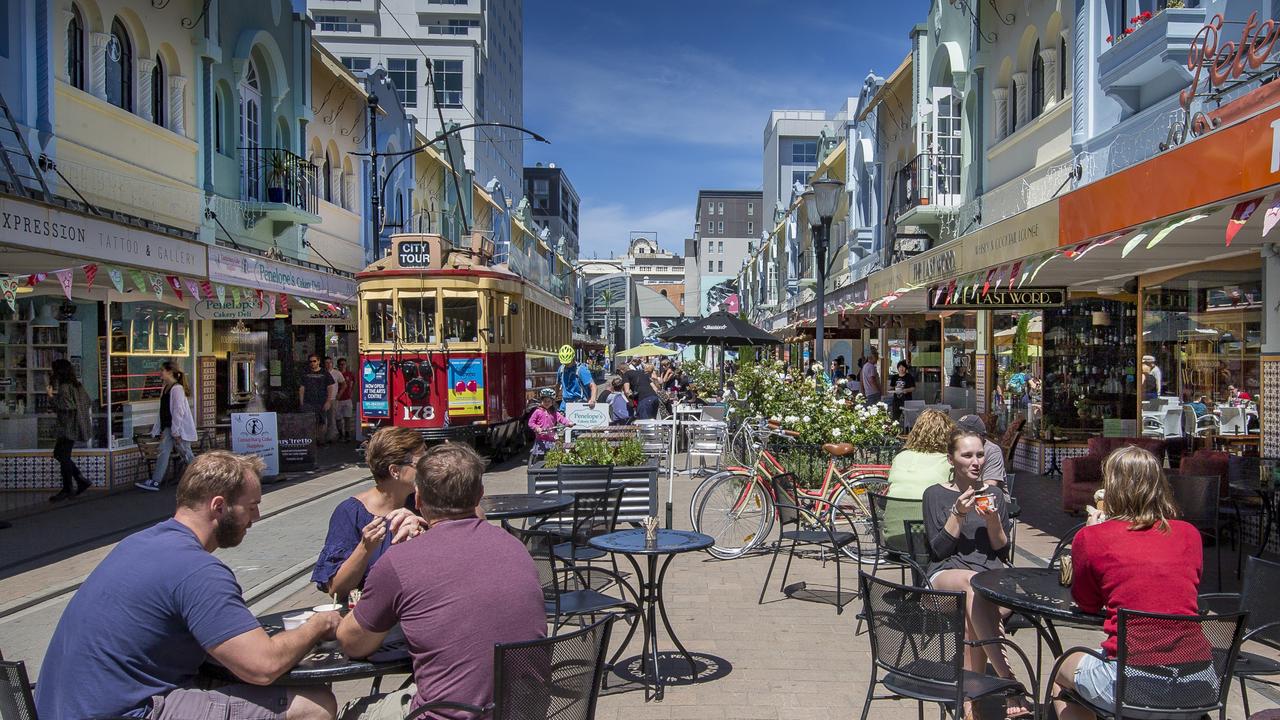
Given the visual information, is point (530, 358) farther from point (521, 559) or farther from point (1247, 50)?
point (521, 559)

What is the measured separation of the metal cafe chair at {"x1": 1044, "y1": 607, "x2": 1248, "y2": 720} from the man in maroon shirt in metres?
2.16

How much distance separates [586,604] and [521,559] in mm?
1877

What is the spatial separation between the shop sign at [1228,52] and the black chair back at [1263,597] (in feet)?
18.7

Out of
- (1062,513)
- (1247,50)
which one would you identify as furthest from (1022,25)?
(1062,513)

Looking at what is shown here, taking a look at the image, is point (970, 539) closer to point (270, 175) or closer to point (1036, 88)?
point (1036, 88)

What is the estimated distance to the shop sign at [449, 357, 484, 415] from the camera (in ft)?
47.8

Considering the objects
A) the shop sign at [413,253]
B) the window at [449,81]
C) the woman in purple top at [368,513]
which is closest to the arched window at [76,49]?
the shop sign at [413,253]

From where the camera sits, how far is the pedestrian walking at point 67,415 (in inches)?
463

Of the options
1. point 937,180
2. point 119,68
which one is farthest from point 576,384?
point 119,68

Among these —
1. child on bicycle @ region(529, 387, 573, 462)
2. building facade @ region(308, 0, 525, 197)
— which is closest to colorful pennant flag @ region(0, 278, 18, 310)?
child on bicycle @ region(529, 387, 573, 462)

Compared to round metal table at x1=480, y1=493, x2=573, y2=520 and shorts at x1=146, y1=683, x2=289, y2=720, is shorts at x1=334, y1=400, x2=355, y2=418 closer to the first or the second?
round metal table at x1=480, y1=493, x2=573, y2=520

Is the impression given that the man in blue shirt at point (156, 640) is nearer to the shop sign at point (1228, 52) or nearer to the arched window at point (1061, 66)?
the shop sign at point (1228, 52)

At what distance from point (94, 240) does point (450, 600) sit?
8.63 m

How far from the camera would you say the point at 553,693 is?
3072 mm
